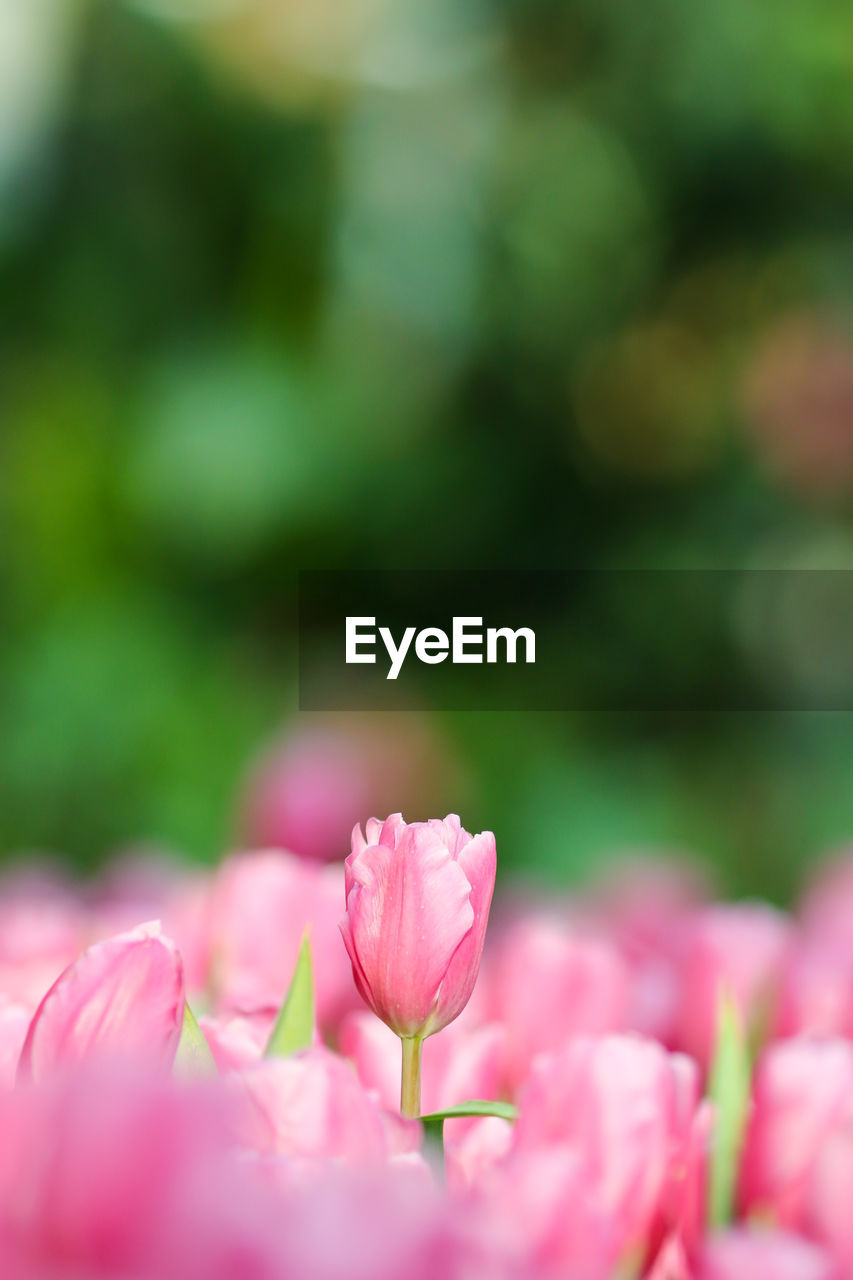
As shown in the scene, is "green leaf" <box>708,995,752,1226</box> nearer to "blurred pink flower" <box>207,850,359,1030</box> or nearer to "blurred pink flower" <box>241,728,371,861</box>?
"blurred pink flower" <box>207,850,359,1030</box>

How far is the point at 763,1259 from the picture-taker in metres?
0.17

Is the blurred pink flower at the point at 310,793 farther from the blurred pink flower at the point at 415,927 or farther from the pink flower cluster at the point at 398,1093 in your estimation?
the blurred pink flower at the point at 415,927

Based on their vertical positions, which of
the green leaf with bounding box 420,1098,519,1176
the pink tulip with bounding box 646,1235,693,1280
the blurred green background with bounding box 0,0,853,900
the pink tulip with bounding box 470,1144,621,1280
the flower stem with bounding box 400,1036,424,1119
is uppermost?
the blurred green background with bounding box 0,0,853,900

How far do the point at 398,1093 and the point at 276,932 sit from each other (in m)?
0.08

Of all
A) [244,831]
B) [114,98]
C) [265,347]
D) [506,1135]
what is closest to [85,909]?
[506,1135]

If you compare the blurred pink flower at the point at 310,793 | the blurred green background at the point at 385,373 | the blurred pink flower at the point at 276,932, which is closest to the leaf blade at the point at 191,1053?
the blurred pink flower at the point at 276,932

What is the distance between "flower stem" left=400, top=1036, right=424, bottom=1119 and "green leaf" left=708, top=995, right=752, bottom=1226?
42 mm

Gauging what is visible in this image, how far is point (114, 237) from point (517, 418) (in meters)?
0.40

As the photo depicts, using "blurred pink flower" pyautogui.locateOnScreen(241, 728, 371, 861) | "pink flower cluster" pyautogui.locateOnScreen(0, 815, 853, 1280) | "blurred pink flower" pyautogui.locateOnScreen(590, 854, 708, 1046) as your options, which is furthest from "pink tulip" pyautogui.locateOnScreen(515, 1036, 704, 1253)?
"blurred pink flower" pyautogui.locateOnScreen(241, 728, 371, 861)

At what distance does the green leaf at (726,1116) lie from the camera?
0.67 feet

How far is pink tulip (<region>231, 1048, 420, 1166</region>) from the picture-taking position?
16 centimetres

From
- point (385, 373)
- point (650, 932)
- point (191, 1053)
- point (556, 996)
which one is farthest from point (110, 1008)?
point (385, 373)

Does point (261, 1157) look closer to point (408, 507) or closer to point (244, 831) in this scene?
point (244, 831)

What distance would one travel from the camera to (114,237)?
1.43m
